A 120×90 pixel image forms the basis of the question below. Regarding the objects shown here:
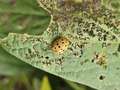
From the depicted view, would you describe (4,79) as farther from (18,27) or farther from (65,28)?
(65,28)

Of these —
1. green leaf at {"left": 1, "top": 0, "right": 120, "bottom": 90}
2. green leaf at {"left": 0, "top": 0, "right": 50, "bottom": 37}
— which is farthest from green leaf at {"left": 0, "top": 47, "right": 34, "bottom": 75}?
green leaf at {"left": 1, "top": 0, "right": 120, "bottom": 90}

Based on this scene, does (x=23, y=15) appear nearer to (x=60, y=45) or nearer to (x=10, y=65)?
(x=10, y=65)

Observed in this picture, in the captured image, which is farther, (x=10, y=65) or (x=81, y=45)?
(x=10, y=65)

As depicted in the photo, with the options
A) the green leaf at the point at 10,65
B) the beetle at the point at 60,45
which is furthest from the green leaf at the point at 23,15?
the beetle at the point at 60,45

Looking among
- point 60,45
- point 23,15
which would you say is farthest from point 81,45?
point 23,15

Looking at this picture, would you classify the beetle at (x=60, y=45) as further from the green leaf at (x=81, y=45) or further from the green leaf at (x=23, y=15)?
the green leaf at (x=23, y=15)
